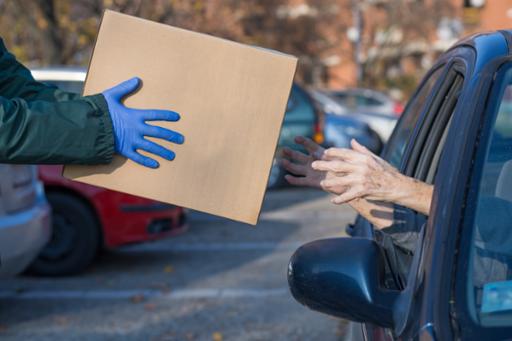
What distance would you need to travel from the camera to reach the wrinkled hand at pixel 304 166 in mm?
2945

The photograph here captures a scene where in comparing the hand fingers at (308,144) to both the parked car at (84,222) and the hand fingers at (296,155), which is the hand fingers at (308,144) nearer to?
the hand fingers at (296,155)

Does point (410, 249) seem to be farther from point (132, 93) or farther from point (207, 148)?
point (132, 93)

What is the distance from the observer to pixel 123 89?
250 centimetres

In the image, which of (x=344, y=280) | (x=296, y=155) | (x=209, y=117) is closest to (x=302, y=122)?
(x=296, y=155)

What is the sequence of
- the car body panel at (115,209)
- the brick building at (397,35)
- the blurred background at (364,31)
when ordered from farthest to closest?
1. the brick building at (397,35)
2. the blurred background at (364,31)
3. the car body panel at (115,209)

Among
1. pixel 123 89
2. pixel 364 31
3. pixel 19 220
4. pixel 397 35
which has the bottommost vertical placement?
pixel 19 220

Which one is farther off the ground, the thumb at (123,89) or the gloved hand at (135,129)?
the thumb at (123,89)

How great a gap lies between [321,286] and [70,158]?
31.9 inches

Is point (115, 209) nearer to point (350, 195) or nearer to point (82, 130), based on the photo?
point (82, 130)

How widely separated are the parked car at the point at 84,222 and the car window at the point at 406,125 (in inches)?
145

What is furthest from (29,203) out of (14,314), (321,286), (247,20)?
(247,20)

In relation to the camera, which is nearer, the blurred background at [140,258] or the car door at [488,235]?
the car door at [488,235]

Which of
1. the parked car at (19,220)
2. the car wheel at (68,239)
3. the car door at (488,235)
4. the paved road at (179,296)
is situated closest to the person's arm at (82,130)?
the car door at (488,235)

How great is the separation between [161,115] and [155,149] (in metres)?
0.10
